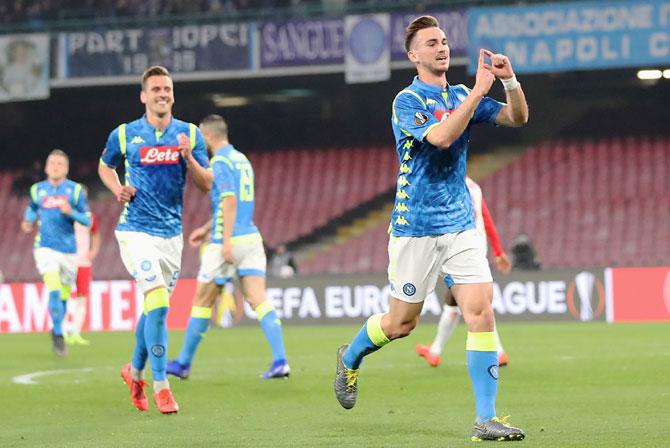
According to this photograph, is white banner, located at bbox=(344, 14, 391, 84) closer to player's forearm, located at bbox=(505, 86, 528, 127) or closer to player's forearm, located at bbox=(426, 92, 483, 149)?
player's forearm, located at bbox=(505, 86, 528, 127)

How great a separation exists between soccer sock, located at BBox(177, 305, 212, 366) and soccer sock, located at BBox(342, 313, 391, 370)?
348cm

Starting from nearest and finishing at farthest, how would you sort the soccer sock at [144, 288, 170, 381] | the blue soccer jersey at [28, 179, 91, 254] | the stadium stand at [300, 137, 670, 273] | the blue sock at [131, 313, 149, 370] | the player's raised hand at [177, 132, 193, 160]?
the player's raised hand at [177, 132, 193, 160] → the soccer sock at [144, 288, 170, 381] → the blue sock at [131, 313, 149, 370] → the blue soccer jersey at [28, 179, 91, 254] → the stadium stand at [300, 137, 670, 273]

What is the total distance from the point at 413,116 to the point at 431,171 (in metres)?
0.35

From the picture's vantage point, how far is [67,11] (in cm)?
2862

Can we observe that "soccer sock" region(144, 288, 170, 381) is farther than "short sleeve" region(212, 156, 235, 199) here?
No

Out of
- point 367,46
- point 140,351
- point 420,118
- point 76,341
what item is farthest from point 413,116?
point 367,46

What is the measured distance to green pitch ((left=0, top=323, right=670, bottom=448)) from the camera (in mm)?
7730

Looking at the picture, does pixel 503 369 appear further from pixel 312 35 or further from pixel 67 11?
pixel 67 11

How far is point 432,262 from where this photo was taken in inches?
300

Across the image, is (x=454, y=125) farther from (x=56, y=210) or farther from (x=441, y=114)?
(x=56, y=210)

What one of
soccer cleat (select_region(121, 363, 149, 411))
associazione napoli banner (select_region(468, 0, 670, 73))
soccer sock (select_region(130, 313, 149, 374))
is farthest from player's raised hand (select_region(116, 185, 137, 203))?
associazione napoli banner (select_region(468, 0, 670, 73))

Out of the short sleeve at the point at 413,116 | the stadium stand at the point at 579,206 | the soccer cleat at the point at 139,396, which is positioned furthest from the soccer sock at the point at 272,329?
the stadium stand at the point at 579,206

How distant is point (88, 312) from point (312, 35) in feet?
24.2

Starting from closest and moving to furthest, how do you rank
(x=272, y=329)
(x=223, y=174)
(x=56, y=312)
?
1. (x=272, y=329)
2. (x=223, y=174)
3. (x=56, y=312)
